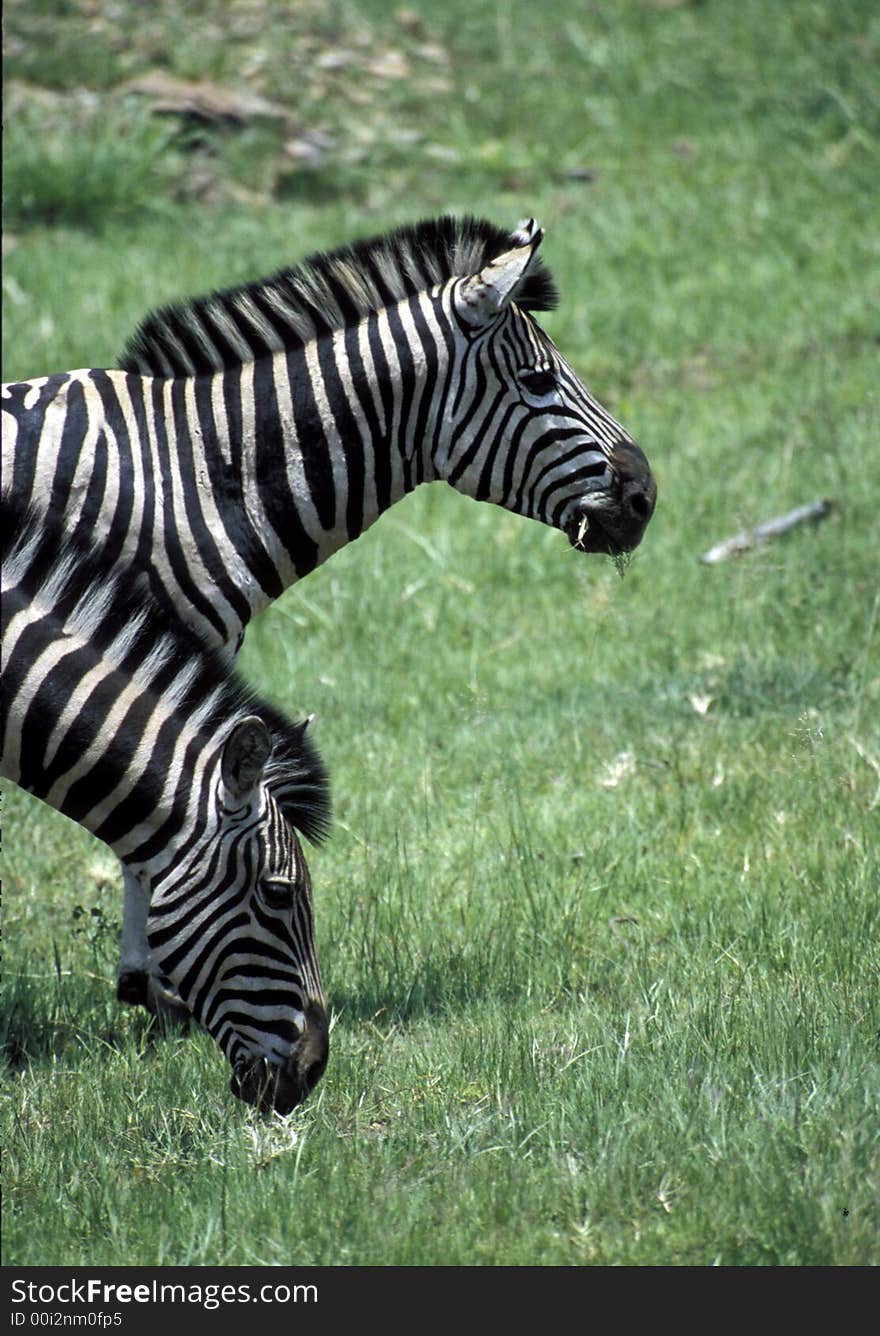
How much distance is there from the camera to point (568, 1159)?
435 cm

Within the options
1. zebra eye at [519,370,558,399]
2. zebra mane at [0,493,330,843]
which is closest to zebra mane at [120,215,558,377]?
zebra eye at [519,370,558,399]

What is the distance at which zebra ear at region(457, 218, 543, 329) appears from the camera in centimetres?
557

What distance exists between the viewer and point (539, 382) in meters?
5.76

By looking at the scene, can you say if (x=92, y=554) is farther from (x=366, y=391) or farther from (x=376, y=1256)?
(x=376, y=1256)

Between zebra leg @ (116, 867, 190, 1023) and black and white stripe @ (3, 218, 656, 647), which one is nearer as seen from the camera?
black and white stripe @ (3, 218, 656, 647)

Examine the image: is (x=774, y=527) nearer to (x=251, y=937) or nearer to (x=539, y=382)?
(x=539, y=382)

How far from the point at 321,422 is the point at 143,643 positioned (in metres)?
1.44

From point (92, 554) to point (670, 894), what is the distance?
292 cm

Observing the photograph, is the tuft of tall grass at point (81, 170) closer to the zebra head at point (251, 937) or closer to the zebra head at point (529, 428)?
the zebra head at point (529, 428)

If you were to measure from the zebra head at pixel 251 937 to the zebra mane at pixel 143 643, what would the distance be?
0.40 feet

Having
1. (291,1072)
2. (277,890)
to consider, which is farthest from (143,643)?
(291,1072)

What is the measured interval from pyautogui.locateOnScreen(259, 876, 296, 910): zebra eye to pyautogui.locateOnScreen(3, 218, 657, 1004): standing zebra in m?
1.38

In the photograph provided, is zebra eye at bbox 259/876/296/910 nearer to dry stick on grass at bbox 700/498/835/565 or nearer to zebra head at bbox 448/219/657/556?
zebra head at bbox 448/219/657/556

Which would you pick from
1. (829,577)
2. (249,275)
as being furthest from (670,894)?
(249,275)
